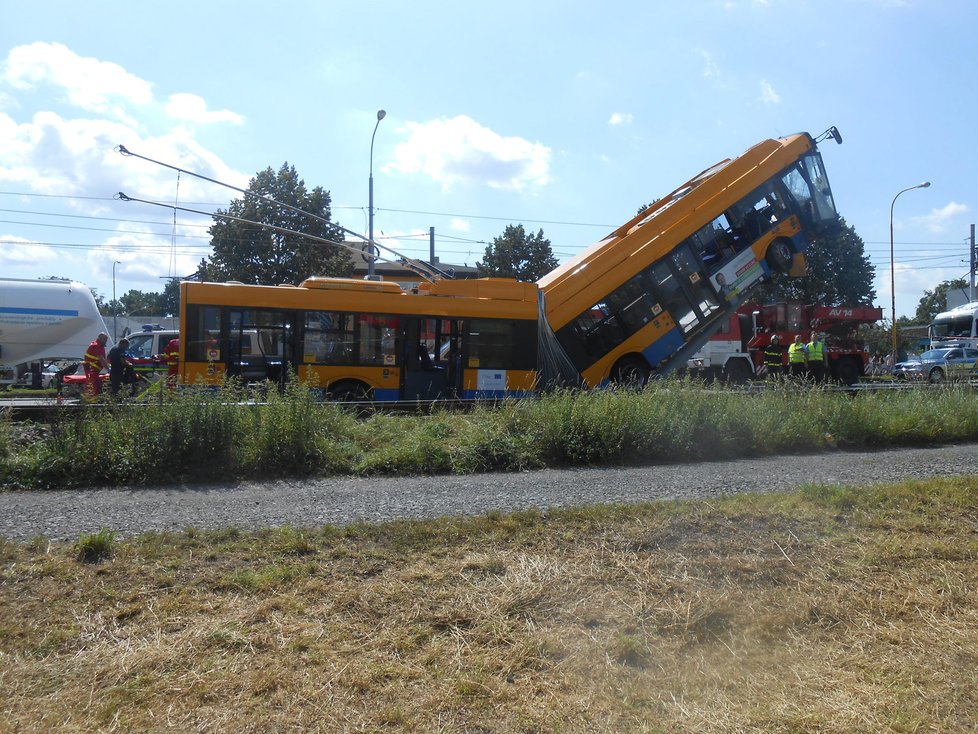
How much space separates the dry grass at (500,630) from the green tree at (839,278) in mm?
50008

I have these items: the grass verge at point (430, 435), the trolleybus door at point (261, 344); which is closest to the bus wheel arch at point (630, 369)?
the grass verge at point (430, 435)

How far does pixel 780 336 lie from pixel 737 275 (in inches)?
523

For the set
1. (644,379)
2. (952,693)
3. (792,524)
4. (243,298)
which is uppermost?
(243,298)

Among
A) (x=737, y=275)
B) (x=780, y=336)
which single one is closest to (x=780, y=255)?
(x=737, y=275)

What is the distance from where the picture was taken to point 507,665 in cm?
411

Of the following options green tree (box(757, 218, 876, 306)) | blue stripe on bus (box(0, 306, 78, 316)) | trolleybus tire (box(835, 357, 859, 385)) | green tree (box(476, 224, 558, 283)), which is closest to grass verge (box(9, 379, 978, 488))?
trolleybus tire (box(835, 357, 859, 385))

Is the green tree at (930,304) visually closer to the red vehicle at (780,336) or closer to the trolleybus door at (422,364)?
the red vehicle at (780,336)

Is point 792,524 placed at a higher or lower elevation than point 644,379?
lower

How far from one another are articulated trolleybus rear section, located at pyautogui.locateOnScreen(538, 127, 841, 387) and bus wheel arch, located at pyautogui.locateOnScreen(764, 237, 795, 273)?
0.02 meters

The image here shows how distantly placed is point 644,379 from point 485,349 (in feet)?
11.5

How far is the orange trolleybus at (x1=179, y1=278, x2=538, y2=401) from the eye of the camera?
14.6m

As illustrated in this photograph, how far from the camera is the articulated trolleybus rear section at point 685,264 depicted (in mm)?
16625

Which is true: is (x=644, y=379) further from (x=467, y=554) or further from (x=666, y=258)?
(x=467, y=554)

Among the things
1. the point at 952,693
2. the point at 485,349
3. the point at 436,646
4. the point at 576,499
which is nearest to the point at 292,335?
the point at 485,349
